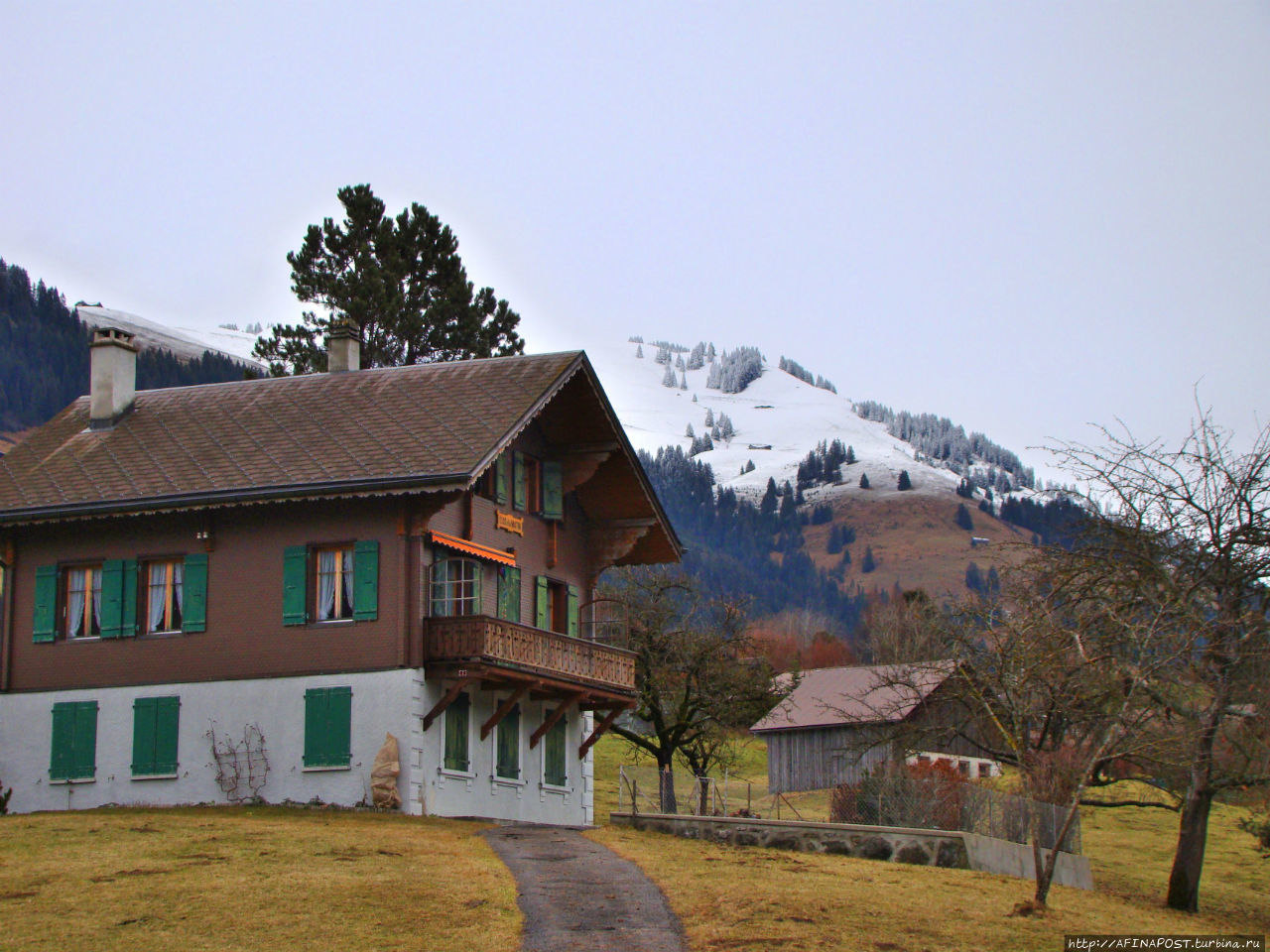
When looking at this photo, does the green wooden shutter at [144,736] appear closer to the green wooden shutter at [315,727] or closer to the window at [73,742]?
the window at [73,742]

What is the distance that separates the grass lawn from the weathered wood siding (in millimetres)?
26605

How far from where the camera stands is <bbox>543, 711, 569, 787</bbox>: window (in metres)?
37.2

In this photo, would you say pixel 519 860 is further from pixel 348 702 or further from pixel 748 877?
pixel 348 702

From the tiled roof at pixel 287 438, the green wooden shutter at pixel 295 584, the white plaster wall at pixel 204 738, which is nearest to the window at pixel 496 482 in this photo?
the tiled roof at pixel 287 438

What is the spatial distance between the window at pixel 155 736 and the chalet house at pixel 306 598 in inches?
1.8

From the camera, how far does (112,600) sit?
3397 cm

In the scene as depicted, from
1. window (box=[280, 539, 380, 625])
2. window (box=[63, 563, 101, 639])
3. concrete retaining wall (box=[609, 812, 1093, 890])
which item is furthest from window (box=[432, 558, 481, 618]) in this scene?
window (box=[63, 563, 101, 639])

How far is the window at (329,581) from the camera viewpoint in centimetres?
3222

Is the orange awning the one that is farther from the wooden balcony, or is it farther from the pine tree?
the pine tree

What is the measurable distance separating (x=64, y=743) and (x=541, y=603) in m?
10.9

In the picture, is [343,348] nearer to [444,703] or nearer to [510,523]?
[510,523]

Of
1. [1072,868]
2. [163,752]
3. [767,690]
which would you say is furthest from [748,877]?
[767,690]

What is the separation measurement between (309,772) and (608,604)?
15.1 m

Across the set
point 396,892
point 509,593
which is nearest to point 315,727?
point 509,593
